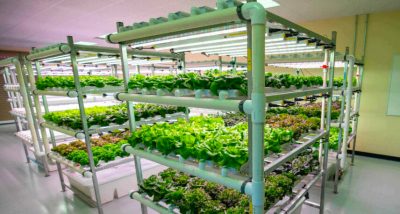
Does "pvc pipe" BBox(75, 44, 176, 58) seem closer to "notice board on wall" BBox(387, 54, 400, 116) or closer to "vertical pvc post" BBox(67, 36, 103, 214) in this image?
"vertical pvc post" BBox(67, 36, 103, 214)

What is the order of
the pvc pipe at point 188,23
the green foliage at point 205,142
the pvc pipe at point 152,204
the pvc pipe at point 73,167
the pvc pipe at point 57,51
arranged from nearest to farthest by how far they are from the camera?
the pvc pipe at point 188,23
the green foliage at point 205,142
the pvc pipe at point 152,204
the pvc pipe at point 57,51
the pvc pipe at point 73,167

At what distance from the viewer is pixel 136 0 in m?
3.99

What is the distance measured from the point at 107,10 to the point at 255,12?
4426 millimetres

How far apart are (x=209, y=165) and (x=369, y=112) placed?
5.47m

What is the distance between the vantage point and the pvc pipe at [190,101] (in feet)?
4.23

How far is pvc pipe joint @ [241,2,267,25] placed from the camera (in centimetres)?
110

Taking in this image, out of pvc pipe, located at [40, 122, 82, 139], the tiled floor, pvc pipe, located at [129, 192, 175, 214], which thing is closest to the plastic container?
the tiled floor

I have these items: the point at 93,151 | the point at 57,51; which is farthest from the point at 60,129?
the point at 57,51

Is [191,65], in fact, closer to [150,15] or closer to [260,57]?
[150,15]

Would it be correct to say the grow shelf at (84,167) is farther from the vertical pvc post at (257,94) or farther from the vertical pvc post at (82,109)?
the vertical pvc post at (257,94)

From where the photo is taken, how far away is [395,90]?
16.0 ft

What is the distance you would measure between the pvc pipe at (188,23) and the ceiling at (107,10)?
2730 mm

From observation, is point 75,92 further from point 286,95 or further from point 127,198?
point 286,95

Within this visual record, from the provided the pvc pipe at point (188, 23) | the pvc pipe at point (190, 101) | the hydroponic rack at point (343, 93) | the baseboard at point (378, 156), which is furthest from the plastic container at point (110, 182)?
the baseboard at point (378, 156)
